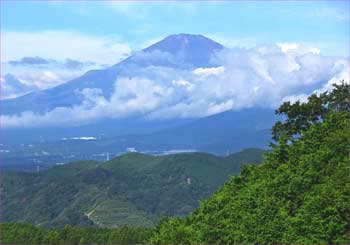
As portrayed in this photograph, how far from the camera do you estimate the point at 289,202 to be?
18.4 metres

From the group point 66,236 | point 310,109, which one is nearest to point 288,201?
point 310,109

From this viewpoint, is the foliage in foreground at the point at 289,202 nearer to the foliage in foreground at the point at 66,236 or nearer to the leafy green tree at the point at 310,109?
the leafy green tree at the point at 310,109

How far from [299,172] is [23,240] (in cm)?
5903

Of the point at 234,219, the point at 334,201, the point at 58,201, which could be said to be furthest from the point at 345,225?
the point at 58,201

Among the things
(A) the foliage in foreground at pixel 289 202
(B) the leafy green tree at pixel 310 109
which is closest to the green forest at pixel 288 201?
(A) the foliage in foreground at pixel 289 202

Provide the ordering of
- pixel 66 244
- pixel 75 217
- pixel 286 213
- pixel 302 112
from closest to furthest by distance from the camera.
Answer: pixel 286 213
pixel 302 112
pixel 66 244
pixel 75 217

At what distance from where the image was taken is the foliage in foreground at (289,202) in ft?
54.3

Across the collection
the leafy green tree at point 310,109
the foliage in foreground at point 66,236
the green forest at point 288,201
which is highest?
the leafy green tree at point 310,109

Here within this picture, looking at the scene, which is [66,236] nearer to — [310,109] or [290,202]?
[310,109]

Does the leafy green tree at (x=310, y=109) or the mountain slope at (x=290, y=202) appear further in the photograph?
the leafy green tree at (x=310, y=109)

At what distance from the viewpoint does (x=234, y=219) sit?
2080 cm

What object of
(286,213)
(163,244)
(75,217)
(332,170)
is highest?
(332,170)

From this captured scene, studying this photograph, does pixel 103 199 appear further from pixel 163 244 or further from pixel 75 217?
pixel 163 244

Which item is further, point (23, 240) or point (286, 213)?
point (23, 240)
